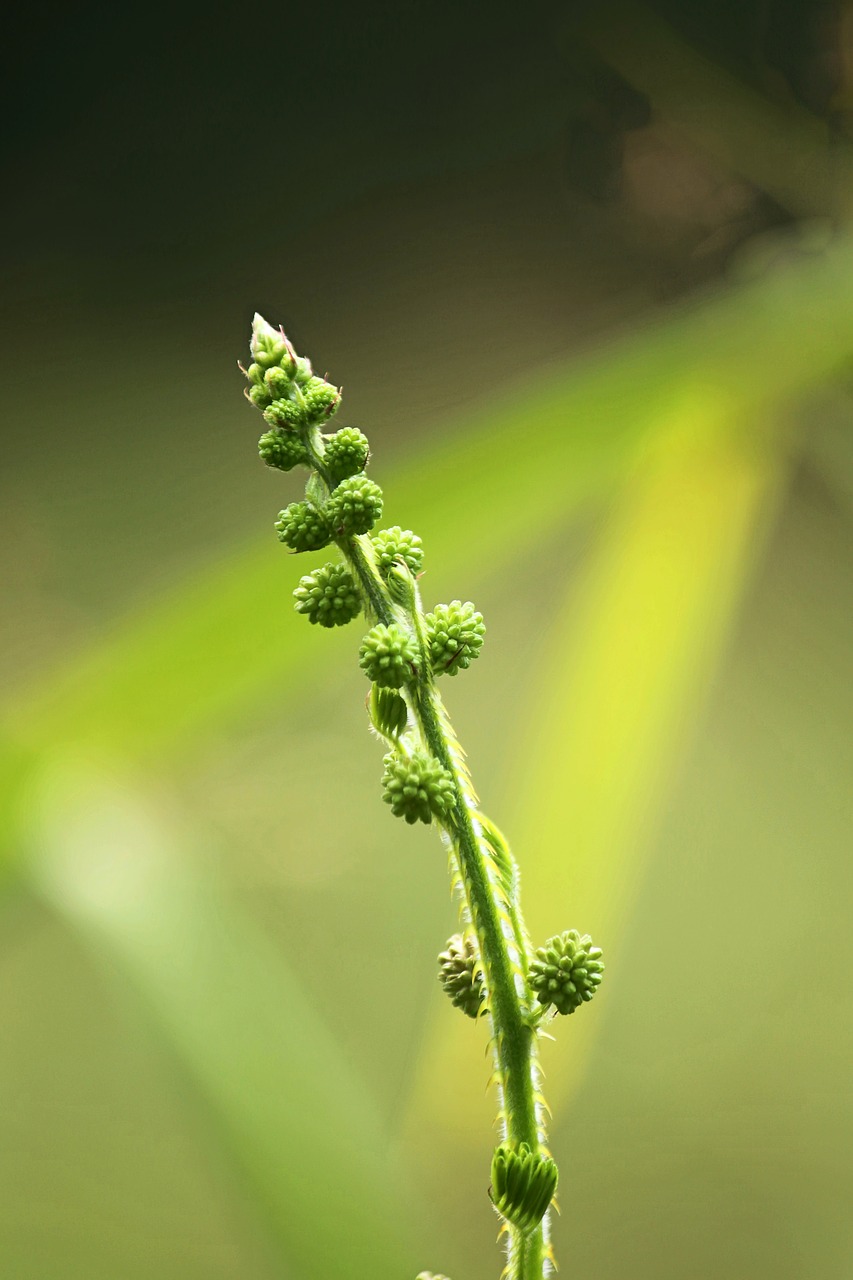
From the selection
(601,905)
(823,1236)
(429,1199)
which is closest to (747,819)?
(601,905)

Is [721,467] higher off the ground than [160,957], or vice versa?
[721,467]

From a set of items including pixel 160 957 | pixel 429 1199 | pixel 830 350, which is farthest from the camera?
pixel 429 1199

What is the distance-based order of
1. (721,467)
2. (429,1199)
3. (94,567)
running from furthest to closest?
(94,567), (721,467), (429,1199)

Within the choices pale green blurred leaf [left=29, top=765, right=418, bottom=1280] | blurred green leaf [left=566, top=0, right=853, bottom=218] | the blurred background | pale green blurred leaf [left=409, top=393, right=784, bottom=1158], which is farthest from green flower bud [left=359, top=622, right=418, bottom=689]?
blurred green leaf [left=566, top=0, right=853, bottom=218]

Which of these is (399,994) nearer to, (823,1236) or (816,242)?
(823,1236)

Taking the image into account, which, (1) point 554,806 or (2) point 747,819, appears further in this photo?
(2) point 747,819

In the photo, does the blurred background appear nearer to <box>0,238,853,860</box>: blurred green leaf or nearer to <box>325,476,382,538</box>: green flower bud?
<box>0,238,853,860</box>: blurred green leaf
